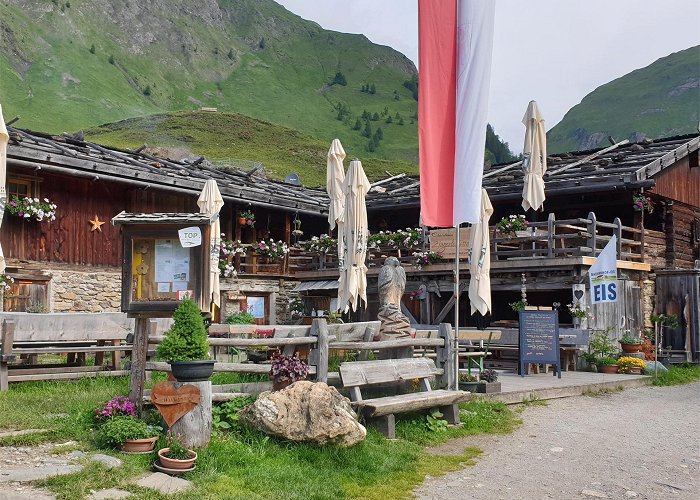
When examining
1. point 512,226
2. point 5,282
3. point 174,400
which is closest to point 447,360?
point 174,400

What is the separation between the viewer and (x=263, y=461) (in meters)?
6.61

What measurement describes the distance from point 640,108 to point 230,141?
317ft

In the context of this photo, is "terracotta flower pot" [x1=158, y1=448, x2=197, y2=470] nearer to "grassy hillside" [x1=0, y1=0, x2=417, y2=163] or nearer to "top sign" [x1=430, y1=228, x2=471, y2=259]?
"top sign" [x1=430, y1=228, x2=471, y2=259]

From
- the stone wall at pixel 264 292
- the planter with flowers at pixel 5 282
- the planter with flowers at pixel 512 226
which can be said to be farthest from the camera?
the stone wall at pixel 264 292

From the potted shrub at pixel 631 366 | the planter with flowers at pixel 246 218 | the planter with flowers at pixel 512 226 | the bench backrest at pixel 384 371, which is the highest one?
the planter with flowers at pixel 246 218

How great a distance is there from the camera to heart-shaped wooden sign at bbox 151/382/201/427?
657 centimetres

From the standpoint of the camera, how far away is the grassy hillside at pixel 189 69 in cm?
9662

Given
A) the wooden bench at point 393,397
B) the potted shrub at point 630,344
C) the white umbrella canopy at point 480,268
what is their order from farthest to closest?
1. the potted shrub at point 630,344
2. the white umbrella canopy at point 480,268
3. the wooden bench at point 393,397

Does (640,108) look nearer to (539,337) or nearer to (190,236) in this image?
(539,337)

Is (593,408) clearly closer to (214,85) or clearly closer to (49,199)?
(49,199)

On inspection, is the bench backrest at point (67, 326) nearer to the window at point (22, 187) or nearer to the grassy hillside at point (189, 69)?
the window at point (22, 187)

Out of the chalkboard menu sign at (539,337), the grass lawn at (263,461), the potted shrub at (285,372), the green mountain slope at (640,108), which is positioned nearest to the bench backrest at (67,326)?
the grass lawn at (263,461)

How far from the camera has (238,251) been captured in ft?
70.3

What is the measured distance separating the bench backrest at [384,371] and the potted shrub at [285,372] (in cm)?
45
